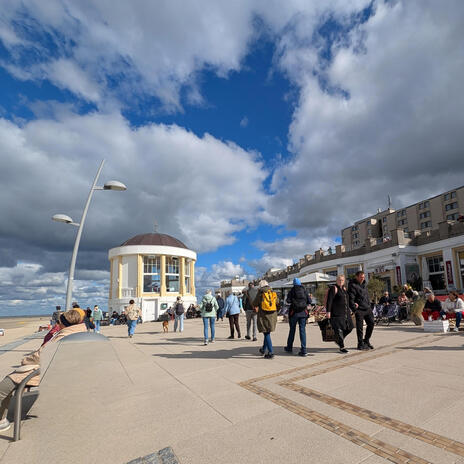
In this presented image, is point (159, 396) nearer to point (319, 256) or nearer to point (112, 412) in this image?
point (112, 412)

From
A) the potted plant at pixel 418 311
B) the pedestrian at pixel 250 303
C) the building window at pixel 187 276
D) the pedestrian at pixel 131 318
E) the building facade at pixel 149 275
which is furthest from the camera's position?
the building window at pixel 187 276

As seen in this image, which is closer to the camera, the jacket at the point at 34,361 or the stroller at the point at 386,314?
the jacket at the point at 34,361

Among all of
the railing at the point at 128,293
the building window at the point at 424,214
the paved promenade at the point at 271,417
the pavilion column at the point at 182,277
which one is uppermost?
the building window at the point at 424,214

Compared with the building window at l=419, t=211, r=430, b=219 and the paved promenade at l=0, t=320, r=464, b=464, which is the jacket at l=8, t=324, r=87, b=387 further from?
the building window at l=419, t=211, r=430, b=219

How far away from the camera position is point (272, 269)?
64812 mm

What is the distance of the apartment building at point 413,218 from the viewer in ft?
181

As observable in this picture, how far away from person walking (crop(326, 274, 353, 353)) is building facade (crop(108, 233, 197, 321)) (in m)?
29.3

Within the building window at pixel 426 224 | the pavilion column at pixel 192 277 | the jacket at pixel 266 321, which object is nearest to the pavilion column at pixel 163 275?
the pavilion column at pixel 192 277

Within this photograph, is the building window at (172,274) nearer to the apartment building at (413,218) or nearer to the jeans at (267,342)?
the apartment building at (413,218)

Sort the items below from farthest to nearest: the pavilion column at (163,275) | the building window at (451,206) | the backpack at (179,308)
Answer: the building window at (451,206) → the pavilion column at (163,275) → the backpack at (179,308)

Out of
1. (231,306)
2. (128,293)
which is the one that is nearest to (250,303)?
(231,306)

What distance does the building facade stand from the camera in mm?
33478

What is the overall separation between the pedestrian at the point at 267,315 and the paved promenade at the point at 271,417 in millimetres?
757

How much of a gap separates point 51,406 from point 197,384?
76.6 inches
